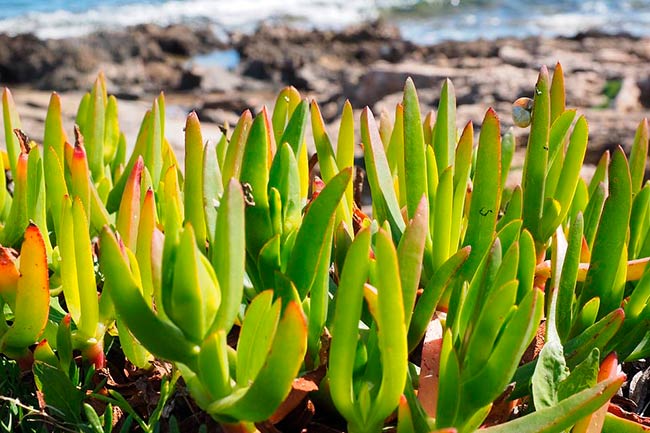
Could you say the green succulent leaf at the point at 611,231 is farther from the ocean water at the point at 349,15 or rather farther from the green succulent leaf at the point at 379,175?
the ocean water at the point at 349,15

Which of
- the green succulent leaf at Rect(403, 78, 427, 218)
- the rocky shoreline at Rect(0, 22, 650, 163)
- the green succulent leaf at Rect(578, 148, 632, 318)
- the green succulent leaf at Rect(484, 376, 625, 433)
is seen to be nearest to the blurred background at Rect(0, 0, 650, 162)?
the rocky shoreline at Rect(0, 22, 650, 163)

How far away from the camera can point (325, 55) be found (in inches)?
548

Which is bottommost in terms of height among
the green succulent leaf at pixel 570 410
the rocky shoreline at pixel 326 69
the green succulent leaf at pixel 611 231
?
the rocky shoreline at pixel 326 69

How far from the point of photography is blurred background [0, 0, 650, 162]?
564cm

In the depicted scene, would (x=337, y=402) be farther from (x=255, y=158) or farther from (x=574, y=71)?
(x=574, y=71)

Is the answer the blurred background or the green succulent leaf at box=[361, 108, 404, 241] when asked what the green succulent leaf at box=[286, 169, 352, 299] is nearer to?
the green succulent leaf at box=[361, 108, 404, 241]

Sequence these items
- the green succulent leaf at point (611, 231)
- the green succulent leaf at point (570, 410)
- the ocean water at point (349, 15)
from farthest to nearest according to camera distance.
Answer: the ocean water at point (349, 15), the green succulent leaf at point (611, 231), the green succulent leaf at point (570, 410)

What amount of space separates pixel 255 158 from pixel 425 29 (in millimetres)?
18119

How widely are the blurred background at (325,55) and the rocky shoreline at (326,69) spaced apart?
0.08 ft

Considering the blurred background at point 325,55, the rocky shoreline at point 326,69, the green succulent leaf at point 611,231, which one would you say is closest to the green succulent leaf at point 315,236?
the green succulent leaf at point 611,231

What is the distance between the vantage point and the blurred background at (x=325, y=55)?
564 cm

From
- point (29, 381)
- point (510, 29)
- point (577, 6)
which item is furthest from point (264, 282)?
point (577, 6)

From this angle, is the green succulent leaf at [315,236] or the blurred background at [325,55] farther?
the blurred background at [325,55]

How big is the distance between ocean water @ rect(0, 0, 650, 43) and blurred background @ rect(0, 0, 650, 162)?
5 cm
